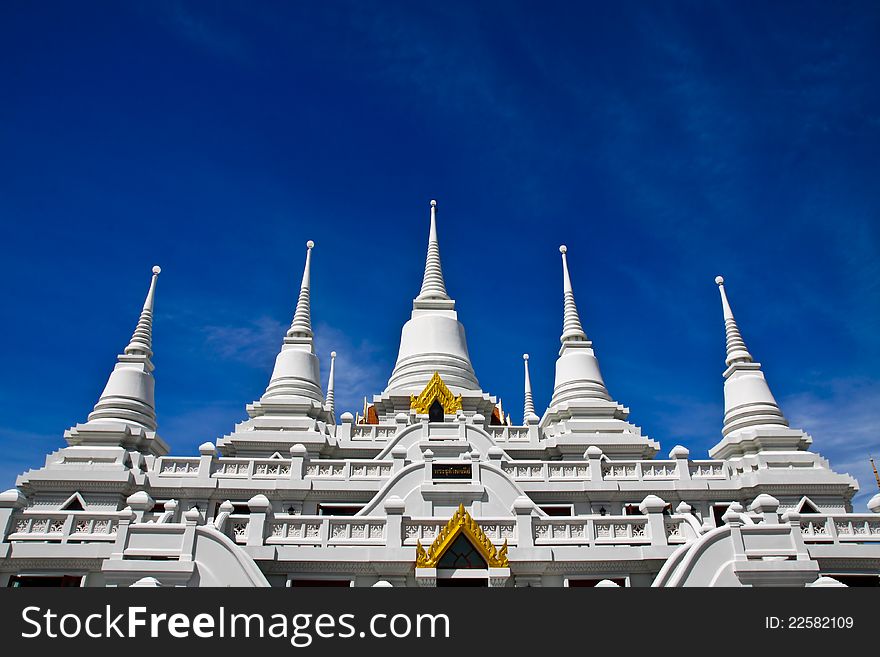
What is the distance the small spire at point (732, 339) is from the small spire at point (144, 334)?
29006mm

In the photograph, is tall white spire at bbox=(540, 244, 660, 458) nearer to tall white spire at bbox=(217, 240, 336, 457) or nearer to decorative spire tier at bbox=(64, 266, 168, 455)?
tall white spire at bbox=(217, 240, 336, 457)

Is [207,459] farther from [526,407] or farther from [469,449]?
[526,407]

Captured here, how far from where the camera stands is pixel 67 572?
1958 cm

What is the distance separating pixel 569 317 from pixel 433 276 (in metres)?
9.24

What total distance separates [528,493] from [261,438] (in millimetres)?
12654

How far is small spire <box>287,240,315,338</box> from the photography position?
40522mm

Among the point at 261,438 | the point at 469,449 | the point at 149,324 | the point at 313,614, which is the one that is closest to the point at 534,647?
the point at 313,614

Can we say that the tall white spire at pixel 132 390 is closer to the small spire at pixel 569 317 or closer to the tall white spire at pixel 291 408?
the tall white spire at pixel 291 408

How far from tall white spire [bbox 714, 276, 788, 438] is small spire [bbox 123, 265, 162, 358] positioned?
2821cm

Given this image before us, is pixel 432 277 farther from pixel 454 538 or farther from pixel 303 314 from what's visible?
pixel 454 538

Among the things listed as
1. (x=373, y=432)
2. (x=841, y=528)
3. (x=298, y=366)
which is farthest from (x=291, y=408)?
(x=841, y=528)

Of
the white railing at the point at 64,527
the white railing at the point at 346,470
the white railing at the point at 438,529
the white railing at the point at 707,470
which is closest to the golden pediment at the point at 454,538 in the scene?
the white railing at the point at 438,529

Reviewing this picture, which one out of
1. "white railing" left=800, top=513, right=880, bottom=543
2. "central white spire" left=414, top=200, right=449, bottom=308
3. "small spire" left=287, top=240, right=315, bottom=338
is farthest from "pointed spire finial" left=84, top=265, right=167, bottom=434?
"white railing" left=800, top=513, right=880, bottom=543

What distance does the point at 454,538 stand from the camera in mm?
19250
